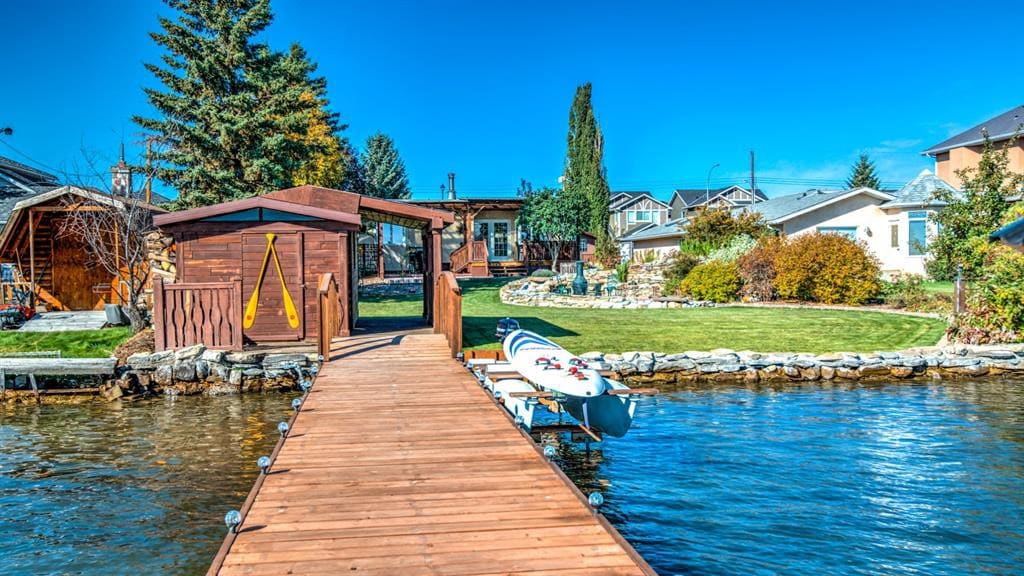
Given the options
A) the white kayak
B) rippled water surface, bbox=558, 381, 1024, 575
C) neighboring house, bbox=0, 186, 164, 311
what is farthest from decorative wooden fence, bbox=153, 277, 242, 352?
rippled water surface, bbox=558, 381, 1024, 575

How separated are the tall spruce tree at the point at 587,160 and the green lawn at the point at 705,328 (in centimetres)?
2403

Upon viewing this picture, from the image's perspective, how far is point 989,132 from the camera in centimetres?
3641

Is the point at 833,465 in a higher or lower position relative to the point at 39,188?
lower

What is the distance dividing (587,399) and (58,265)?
19.5 m

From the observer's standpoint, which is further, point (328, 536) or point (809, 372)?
point (809, 372)

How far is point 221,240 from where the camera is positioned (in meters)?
15.0

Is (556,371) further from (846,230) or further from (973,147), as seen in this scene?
(973,147)

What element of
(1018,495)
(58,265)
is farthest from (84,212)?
(1018,495)

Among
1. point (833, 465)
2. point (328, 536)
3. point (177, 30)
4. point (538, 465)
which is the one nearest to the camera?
point (328, 536)

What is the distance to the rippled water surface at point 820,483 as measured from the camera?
6777 mm

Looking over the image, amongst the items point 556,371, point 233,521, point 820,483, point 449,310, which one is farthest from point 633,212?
point 233,521

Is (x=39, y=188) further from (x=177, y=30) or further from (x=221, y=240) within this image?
(x=221, y=240)

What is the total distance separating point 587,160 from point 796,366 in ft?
116

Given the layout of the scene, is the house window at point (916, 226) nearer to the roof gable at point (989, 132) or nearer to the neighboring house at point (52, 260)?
the roof gable at point (989, 132)
